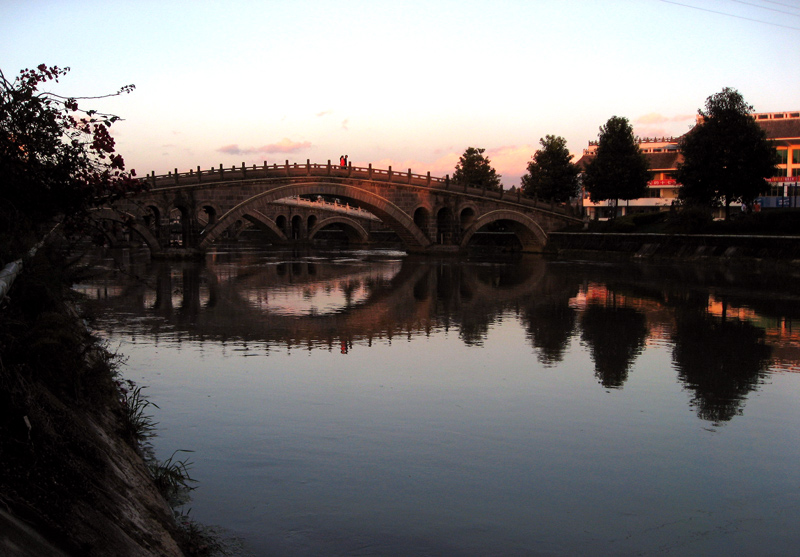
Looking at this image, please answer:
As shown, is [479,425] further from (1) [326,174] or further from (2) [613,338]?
(1) [326,174]

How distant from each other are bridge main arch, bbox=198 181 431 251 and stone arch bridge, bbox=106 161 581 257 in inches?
2.7

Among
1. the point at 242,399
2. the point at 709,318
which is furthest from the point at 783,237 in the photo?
the point at 242,399

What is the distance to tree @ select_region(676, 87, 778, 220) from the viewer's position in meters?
48.6

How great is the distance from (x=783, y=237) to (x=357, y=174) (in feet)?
103

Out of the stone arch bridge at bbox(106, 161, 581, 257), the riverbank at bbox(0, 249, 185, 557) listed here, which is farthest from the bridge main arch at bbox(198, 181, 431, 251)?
the riverbank at bbox(0, 249, 185, 557)

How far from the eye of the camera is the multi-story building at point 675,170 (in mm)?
73688

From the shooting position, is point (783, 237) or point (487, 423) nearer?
point (487, 423)

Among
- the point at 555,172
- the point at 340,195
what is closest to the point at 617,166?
the point at 555,172

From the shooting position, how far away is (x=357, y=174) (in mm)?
59594

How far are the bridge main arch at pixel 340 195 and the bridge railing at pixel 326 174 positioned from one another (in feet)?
3.22

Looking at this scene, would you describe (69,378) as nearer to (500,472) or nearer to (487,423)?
(500,472)

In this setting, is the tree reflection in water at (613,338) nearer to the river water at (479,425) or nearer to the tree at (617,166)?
the river water at (479,425)

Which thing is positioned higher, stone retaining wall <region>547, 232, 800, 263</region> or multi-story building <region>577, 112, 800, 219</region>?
multi-story building <region>577, 112, 800, 219</region>

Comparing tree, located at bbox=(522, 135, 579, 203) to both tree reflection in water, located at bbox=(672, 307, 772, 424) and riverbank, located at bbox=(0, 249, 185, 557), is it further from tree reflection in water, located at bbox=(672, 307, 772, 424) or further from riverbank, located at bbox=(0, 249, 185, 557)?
riverbank, located at bbox=(0, 249, 185, 557)
